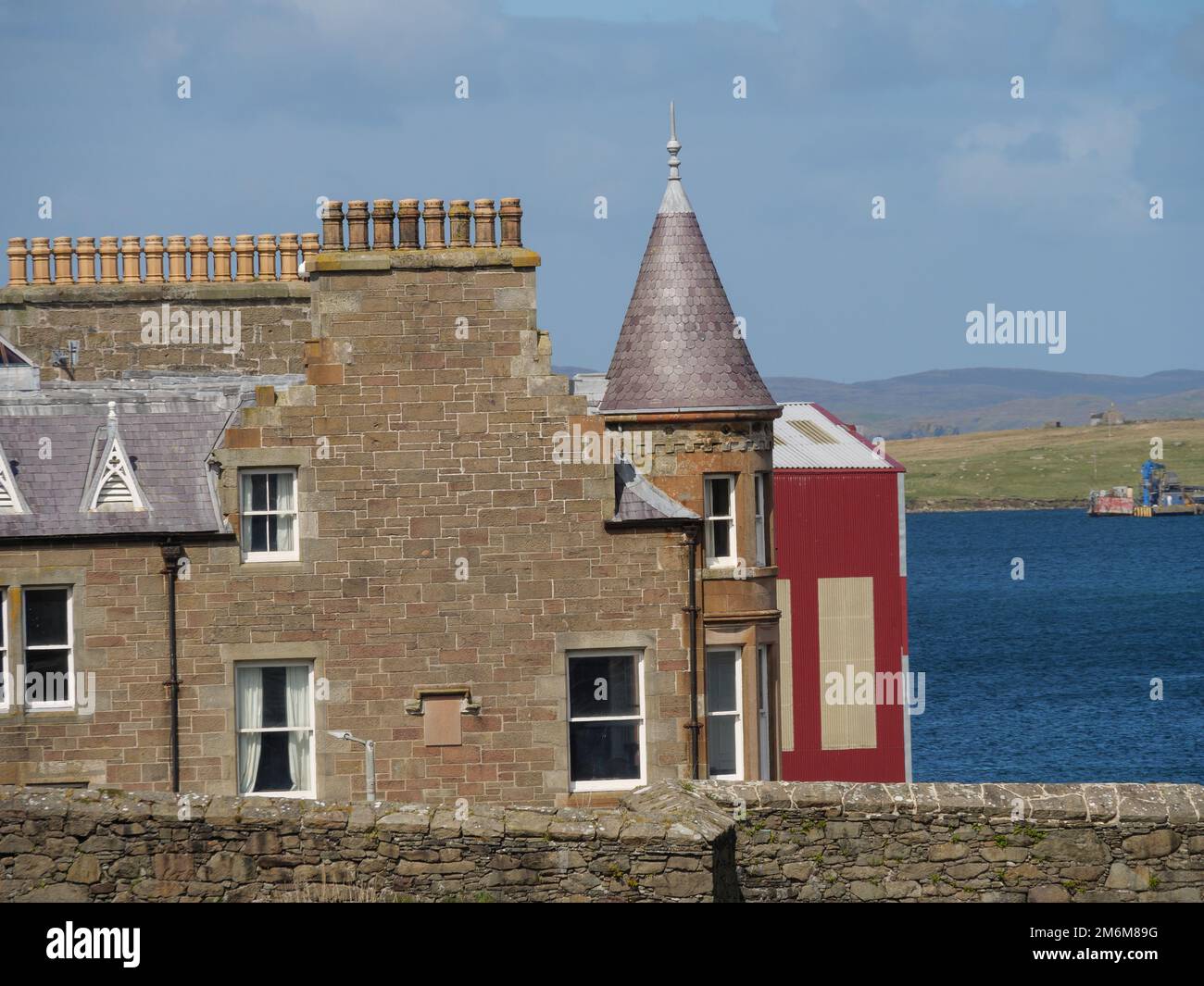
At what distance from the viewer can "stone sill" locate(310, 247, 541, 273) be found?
2722 cm

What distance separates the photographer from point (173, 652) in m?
26.8

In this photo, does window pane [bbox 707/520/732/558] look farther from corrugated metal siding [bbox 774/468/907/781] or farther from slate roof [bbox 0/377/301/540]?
corrugated metal siding [bbox 774/468/907/781]

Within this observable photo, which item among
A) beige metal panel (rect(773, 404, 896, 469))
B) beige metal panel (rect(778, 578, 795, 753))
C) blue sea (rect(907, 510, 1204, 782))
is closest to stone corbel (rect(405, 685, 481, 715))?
beige metal panel (rect(778, 578, 795, 753))

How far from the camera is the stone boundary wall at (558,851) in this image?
58.1 ft

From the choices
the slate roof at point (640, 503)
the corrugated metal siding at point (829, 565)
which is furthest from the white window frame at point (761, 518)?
the corrugated metal siding at point (829, 565)

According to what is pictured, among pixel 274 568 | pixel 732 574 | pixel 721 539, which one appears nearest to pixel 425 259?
pixel 274 568

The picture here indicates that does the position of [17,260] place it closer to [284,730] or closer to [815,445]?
[284,730]

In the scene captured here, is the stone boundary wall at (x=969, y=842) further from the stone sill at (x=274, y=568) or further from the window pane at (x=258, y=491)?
the window pane at (x=258, y=491)

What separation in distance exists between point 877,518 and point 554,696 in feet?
55.9

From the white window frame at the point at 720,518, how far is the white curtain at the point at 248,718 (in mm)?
6507

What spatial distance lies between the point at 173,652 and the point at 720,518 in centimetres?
783

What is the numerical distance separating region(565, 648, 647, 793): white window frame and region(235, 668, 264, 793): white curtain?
4172 mm

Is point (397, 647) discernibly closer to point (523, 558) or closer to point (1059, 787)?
point (523, 558)

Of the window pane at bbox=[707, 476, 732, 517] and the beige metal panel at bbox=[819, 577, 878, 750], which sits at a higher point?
the window pane at bbox=[707, 476, 732, 517]
